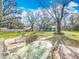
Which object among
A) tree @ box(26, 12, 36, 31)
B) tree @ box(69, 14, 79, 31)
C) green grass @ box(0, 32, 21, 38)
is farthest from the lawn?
tree @ box(69, 14, 79, 31)

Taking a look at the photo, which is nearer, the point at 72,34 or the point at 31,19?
the point at 72,34

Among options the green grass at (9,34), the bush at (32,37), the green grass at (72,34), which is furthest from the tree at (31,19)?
the green grass at (72,34)

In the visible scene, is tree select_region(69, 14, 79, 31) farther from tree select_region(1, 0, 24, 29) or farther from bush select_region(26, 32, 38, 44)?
tree select_region(1, 0, 24, 29)

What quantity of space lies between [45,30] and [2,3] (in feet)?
2.10

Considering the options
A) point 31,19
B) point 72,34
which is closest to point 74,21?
point 72,34

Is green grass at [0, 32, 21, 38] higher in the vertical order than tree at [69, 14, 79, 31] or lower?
lower

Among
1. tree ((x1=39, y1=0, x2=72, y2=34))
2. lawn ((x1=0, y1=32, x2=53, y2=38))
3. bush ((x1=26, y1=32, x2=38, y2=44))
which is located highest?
tree ((x1=39, y1=0, x2=72, y2=34))

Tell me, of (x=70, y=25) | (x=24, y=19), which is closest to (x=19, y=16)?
(x=24, y=19)

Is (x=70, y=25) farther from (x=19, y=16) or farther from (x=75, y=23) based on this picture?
(x=19, y=16)

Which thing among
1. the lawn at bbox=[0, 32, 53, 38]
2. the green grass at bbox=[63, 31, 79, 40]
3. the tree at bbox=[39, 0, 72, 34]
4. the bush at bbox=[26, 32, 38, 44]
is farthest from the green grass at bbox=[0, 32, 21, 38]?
the green grass at bbox=[63, 31, 79, 40]

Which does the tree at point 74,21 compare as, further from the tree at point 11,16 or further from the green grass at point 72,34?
the tree at point 11,16

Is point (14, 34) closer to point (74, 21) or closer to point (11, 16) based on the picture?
point (11, 16)

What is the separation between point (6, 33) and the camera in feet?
8.98

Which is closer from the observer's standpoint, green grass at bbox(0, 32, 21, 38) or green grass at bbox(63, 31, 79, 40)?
green grass at bbox(63, 31, 79, 40)
